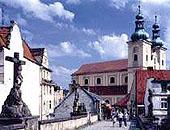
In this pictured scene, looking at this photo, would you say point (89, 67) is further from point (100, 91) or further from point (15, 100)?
point (15, 100)

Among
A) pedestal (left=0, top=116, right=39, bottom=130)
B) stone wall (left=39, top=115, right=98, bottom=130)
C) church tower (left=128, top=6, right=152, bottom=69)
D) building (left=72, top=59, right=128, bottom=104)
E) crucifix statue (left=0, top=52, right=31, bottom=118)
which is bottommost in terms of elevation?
stone wall (left=39, top=115, right=98, bottom=130)

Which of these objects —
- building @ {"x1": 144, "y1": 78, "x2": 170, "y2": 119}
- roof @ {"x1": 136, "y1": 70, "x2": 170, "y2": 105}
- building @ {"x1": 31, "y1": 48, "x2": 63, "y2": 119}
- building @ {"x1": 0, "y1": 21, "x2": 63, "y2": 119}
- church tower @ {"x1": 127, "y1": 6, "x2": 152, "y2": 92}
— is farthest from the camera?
church tower @ {"x1": 127, "y1": 6, "x2": 152, "y2": 92}

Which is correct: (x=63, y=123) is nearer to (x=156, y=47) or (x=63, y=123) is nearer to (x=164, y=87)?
(x=164, y=87)

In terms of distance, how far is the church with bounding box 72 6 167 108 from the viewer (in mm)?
114250

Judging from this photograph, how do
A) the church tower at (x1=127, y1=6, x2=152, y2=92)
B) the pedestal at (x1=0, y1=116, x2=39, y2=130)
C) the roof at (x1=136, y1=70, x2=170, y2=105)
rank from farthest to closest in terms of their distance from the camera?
the church tower at (x1=127, y1=6, x2=152, y2=92)
the roof at (x1=136, y1=70, x2=170, y2=105)
the pedestal at (x1=0, y1=116, x2=39, y2=130)

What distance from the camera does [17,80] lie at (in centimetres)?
1869

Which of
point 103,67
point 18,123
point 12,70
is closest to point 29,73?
point 12,70

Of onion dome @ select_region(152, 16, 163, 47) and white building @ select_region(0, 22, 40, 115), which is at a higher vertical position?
onion dome @ select_region(152, 16, 163, 47)

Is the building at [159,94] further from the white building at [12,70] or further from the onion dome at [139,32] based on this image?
the onion dome at [139,32]

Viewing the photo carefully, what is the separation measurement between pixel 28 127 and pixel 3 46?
79.6ft

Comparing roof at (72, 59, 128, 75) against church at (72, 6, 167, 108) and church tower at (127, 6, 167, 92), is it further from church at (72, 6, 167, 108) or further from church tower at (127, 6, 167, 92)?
church tower at (127, 6, 167, 92)

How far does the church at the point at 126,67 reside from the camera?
114m

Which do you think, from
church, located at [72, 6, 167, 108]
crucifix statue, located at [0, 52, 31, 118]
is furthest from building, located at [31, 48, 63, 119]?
crucifix statue, located at [0, 52, 31, 118]

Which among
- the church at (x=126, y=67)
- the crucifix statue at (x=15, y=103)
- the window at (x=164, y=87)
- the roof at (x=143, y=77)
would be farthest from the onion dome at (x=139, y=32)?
the crucifix statue at (x=15, y=103)
